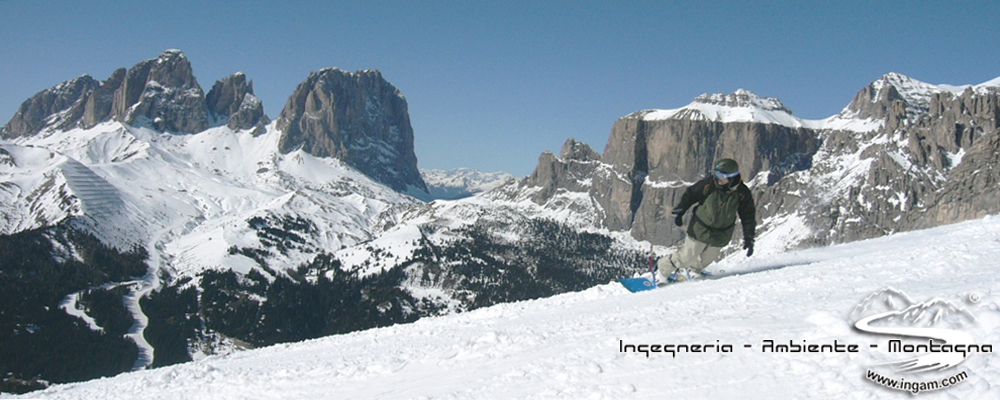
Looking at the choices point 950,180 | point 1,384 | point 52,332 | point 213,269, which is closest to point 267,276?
point 213,269

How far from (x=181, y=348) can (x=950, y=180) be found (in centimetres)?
17022

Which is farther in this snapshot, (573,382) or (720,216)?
(720,216)

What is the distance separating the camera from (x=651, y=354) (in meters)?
8.94

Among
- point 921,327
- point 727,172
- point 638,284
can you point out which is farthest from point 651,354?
point 638,284

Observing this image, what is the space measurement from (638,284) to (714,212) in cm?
326

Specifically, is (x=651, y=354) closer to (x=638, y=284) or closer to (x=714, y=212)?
(x=714, y=212)

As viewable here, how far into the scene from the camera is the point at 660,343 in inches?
366

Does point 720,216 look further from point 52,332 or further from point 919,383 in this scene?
point 52,332

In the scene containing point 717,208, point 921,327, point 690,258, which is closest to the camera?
point 921,327

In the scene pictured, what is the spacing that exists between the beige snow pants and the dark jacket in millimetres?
328

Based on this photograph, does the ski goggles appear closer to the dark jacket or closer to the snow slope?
the dark jacket

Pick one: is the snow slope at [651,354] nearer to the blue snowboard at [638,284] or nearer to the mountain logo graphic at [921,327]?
the mountain logo graphic at [921,327]

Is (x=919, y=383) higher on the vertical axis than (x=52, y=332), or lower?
higher

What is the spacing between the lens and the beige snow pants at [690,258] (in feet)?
53.7
